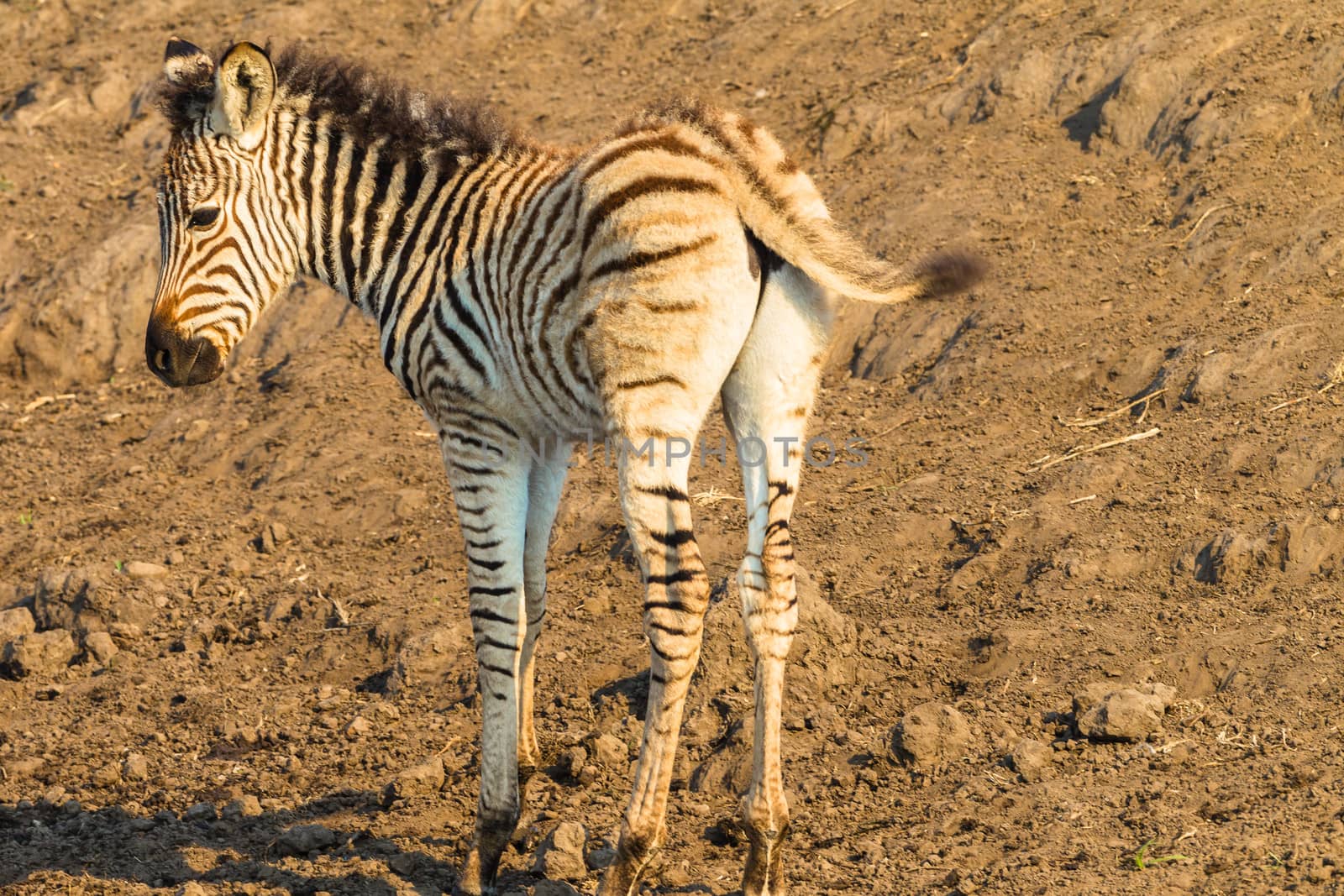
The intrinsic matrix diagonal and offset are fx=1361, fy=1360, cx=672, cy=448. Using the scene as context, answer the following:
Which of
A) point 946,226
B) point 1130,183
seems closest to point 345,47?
point 946,226

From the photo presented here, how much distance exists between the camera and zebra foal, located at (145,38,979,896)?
17.4 ft

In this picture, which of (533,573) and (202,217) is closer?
(202,217)

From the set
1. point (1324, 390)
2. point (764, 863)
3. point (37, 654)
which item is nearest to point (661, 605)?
point (764, 863)

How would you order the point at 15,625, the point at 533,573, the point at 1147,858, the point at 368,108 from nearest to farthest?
the point at 1147,858
the point at 368,108
the point at 533,573
the point at 15,625

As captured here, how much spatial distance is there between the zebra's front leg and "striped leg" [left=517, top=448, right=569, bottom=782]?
31 cm

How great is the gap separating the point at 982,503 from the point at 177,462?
22.0ft

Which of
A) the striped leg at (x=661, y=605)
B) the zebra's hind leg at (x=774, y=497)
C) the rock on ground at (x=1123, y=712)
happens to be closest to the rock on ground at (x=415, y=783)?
the striped leg at (x=661, y=605)

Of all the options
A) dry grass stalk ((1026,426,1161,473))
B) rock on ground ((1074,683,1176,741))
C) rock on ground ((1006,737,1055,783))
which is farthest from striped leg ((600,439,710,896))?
dry grass stalk ((1026,426,1161,473))

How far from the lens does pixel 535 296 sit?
5711 millimetres

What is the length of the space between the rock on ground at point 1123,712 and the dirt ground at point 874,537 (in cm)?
2

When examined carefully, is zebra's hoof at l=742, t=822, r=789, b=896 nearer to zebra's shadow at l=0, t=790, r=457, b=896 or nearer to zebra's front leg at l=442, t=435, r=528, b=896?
zebra's front leg at l=442, t=435, r=528, b=896

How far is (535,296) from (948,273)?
1.70m

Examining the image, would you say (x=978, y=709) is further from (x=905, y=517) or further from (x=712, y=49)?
(x=712, y=49)

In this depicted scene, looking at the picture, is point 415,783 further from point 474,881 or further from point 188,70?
point 188,70
